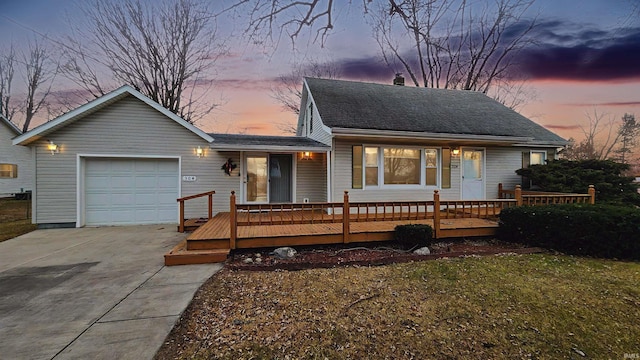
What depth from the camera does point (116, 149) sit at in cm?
841

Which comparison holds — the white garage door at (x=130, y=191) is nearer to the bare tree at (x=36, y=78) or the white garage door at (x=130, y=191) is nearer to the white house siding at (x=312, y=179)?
the white house siding at (x=312, y=179)

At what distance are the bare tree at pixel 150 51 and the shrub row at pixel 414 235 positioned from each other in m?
15.0

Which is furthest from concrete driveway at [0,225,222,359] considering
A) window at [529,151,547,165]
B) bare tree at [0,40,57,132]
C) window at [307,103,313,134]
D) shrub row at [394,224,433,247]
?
bare tree at [0,40,57,132]

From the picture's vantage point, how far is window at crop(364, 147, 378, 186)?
8.59m

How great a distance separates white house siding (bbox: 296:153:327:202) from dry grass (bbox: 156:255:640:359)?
512 centimetres

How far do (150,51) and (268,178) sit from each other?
1383 cm

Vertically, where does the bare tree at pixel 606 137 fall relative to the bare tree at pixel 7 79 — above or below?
below

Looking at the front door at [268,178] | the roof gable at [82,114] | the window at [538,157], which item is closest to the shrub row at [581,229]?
the window at [538,157]

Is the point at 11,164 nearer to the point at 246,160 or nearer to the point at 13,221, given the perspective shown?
the point at 13,221

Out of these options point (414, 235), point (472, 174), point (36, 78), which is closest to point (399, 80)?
point (472, 174)

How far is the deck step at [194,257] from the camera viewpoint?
479 centimetres

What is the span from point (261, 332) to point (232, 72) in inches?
600

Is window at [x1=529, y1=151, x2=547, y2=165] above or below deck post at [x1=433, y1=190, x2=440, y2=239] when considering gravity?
above

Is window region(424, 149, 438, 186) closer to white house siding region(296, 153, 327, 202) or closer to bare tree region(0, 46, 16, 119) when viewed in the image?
white house siding region(296, 153, 327, 202)
